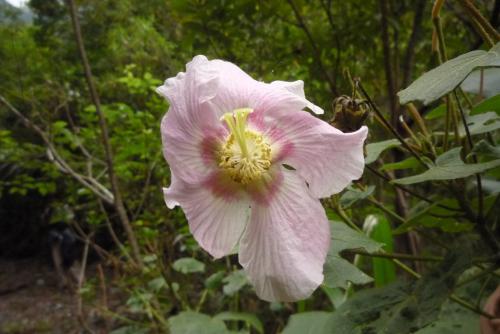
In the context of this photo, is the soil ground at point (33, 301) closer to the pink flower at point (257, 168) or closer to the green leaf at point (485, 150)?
the pink flower at point (257, 168)

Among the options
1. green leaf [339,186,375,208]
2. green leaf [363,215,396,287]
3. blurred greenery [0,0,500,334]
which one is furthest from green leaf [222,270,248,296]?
green leaf [339,186,375,208]

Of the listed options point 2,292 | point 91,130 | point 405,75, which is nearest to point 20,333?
point 2,292

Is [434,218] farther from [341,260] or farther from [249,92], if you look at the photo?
[249,92]

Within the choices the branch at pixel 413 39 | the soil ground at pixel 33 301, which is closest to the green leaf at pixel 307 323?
the branch at pixel 413 39

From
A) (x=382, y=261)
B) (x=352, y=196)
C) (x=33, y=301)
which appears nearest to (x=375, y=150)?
(x=352, y=196)

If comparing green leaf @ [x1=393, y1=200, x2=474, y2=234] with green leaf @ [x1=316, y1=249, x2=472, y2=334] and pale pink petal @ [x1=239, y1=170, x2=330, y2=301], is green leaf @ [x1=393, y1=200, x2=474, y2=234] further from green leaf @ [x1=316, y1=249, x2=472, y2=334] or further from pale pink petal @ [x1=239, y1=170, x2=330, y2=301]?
pale pink petal @ [x1=239, y1=170, x2=330, y2=301]

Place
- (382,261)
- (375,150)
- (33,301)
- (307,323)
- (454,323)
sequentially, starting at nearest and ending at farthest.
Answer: (375,150) < (454,323) < (307,323) < (382,261) < (33,301)
